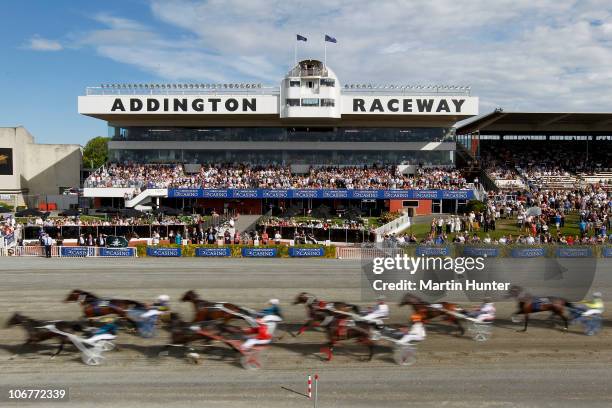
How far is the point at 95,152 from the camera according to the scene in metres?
94.6

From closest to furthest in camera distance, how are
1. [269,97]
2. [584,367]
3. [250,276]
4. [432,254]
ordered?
A: [584,367], [250,276], [432,254], [269,97]

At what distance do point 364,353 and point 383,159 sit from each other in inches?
1404

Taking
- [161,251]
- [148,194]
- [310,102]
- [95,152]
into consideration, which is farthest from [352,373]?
[95,152]

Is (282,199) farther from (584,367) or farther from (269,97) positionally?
(584,367)

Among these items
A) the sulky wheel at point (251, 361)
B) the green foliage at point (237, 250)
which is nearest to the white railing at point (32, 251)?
the green foliage at point (237, 250)

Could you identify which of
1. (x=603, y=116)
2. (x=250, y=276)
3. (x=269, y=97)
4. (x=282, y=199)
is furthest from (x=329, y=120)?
(x=250, y=276)

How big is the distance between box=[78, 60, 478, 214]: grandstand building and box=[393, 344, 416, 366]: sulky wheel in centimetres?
3006

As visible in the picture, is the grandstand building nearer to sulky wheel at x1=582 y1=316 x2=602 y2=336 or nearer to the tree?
sulky wheel at x1=582 y1=316 x2=602 y2=336

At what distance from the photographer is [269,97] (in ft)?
145

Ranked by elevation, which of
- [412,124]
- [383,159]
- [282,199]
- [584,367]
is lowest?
[584,367]

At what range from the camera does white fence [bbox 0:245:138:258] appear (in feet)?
81.4

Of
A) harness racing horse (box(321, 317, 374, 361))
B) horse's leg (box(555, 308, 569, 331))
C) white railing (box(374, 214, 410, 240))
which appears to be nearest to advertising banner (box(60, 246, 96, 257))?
white railing (box(374, 214, 410, 240))

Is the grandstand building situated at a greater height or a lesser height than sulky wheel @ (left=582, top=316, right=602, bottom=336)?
greater

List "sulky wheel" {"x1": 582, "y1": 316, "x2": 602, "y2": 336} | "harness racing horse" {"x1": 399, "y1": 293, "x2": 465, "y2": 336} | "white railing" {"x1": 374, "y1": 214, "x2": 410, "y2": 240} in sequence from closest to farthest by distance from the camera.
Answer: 1. "harness racing horse" {"x1": 399, "y1": 293, "x2": 465, "y2": 336}
2. "sulky wheel" {"x1": 582, "y1": 316, "x2": 602, "y2": 336}
3. "white railing" {"x1": 374, "y1": 214, "x2": 410, "y2": 240}
